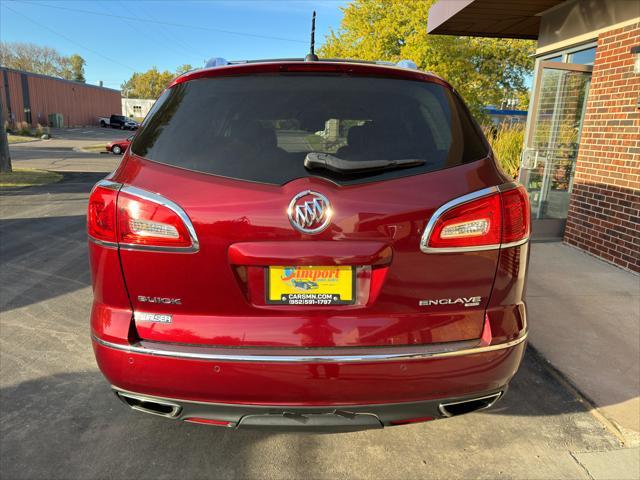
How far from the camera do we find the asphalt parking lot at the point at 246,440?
2.39 meters

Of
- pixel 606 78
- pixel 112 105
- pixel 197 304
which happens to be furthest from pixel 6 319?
pixel 112 105

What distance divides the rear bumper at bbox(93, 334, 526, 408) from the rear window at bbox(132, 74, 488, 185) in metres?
0.70

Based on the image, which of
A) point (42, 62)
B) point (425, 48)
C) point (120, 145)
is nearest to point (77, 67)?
point (42, 62)

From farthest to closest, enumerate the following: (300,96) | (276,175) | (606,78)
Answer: (606,78), (300,96), (276,175)

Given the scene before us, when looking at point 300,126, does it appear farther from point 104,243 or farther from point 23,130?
point 23,130

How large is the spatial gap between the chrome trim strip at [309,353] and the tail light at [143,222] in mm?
395

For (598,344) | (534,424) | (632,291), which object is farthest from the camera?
(632,291)

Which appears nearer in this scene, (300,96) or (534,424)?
(300,96)

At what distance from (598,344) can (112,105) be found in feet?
265

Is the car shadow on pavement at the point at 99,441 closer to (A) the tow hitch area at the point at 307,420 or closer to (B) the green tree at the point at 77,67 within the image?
(A) the tow hitch area at the point at 307,420

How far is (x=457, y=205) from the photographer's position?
194 centimetres

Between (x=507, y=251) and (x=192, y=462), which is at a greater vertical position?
(x=507, y=251)

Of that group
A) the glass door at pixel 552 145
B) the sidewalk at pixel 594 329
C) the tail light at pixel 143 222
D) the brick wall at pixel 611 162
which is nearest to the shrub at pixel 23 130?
the glass door at pixel 552 145

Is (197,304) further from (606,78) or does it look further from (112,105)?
(112,105)
